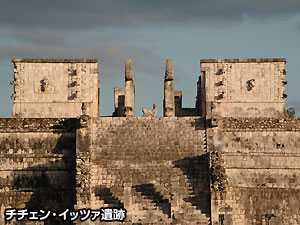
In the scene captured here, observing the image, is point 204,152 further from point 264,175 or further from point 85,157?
point 85,157

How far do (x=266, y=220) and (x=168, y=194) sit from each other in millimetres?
5947

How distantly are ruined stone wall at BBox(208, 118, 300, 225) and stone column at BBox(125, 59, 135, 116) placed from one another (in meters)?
8.09

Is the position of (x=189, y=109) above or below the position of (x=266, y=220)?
above

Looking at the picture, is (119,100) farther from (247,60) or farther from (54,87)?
(247,60)

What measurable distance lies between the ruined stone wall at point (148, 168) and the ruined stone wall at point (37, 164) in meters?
1.57

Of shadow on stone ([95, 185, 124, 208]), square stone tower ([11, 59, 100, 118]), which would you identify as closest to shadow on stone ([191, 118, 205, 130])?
shadow on stone ([95, 185, 124, 208])

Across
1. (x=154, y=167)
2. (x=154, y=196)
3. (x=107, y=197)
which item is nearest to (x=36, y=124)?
(x=107, y=197)

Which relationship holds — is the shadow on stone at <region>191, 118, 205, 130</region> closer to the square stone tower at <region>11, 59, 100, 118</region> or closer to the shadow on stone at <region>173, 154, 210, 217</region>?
the shadow on stone at <region>173, 154, 210, 217</region>

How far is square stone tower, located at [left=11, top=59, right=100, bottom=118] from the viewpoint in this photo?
44562 millimetres

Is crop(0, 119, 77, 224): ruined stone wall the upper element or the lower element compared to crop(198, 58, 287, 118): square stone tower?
lower

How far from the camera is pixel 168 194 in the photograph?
3444 centimetres

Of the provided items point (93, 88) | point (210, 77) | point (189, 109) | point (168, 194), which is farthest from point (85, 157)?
point (189, 109)

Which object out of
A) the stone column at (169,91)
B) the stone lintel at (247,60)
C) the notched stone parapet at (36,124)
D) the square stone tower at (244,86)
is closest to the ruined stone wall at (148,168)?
the notched stone parapet at (36,124)

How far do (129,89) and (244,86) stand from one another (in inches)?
299
